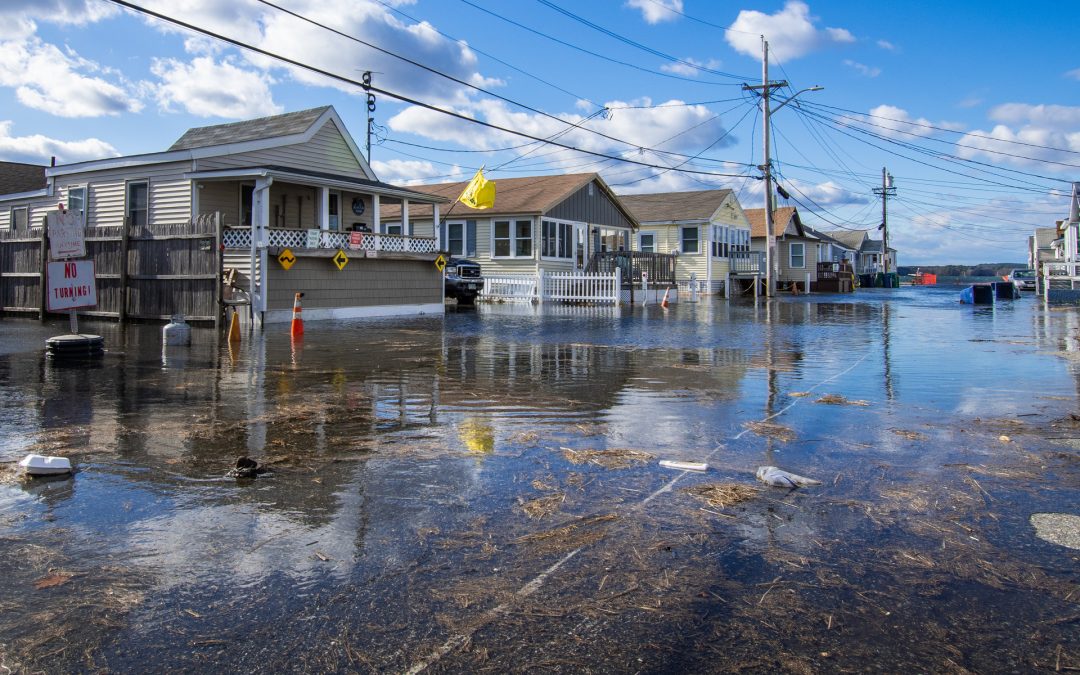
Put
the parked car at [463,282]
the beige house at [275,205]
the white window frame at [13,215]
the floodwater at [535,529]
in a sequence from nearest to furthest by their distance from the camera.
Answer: the floodwater at [535,529] < the beige house at [275,205] < the white window frame at [13,215] < the parked car at [463,282]

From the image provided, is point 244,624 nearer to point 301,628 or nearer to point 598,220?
point 301,628

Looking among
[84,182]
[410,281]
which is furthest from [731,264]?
[84,182]

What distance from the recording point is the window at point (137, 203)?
2377 centimetres

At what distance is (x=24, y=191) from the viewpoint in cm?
2952

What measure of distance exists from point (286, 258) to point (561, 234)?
1889cm

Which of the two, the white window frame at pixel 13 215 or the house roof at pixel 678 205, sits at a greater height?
the house roof at pixel 678 205

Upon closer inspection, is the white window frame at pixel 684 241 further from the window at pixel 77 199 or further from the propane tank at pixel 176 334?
the propane tank at pixel 176 334

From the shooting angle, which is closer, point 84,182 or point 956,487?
point 956,487

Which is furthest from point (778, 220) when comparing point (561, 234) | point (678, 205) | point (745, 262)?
point (561, 234)

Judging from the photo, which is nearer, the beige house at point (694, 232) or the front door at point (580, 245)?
the front door at point (580, 245)

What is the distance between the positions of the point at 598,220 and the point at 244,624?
1514 inches

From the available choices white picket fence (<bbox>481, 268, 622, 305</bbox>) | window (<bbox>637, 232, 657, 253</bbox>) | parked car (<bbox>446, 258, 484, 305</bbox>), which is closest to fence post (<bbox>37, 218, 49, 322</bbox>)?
parked car (<bbox>446, 258, 484, 305</bbox>)

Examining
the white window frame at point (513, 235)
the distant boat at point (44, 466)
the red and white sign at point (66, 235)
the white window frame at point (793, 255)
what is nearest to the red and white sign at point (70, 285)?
the red and white sign at point (66, 235)

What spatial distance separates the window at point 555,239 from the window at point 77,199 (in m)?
18.0
